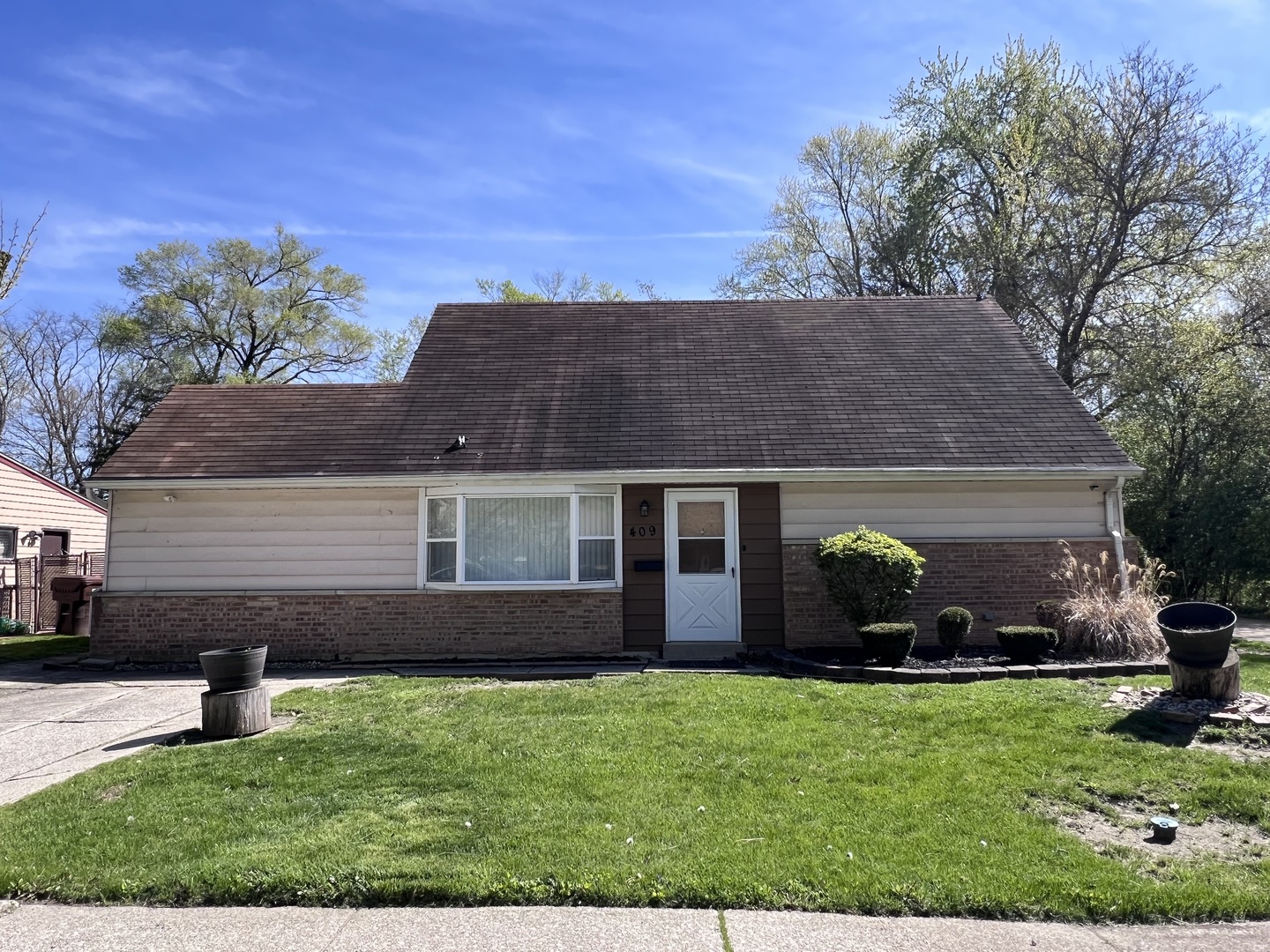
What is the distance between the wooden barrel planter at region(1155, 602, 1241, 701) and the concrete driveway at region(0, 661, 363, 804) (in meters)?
8.67

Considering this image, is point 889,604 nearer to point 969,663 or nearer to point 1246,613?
point 969,663

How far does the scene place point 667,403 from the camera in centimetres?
1364

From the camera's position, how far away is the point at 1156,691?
8.02m

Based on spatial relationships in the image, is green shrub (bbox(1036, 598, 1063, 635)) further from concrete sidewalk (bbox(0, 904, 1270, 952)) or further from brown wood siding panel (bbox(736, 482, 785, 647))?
concrete sidewalk (bbox(0, 904, 1270, 952))

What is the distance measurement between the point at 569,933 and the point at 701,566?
8454 mm

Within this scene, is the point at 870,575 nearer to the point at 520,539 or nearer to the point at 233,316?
the point at 520,539

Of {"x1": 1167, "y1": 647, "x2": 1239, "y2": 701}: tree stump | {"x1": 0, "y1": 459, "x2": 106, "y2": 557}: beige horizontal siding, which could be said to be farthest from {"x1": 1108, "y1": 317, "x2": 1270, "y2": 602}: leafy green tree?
{"x1": 0, "y1": 459, "x2": 106, "y2": 557}: beige horizontal siding

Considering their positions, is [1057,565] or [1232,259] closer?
[1057,565]

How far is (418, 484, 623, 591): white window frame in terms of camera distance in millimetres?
11984

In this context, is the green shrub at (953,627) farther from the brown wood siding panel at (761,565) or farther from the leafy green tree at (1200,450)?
the leafy green tree at (1200,450)

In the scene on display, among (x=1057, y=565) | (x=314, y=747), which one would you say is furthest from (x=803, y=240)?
(x=314, y=747)

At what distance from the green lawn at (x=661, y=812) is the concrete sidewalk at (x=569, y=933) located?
119 mm

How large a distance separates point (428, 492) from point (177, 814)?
7125 millimetres

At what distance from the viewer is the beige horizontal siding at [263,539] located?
1216cm
